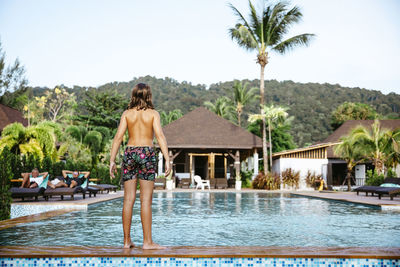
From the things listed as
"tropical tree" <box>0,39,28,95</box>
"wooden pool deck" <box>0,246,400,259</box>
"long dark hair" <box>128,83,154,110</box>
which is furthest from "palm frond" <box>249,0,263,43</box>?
"tropical tree" <box>0,39,28,95</box>

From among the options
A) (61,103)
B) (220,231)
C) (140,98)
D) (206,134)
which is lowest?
(220,231)

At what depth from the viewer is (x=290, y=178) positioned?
22.7 meters

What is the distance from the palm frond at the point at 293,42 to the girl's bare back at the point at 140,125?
72.8 ft

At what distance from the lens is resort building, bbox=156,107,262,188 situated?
79.6ft

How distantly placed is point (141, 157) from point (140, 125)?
366 mm

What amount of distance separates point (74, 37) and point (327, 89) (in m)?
41.0

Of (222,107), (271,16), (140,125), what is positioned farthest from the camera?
(222,107)

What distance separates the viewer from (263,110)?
24469 mm

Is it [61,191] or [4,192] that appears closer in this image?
[4,192]

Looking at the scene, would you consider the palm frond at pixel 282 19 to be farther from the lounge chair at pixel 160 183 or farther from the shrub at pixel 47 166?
the shrub at pixel 47 166

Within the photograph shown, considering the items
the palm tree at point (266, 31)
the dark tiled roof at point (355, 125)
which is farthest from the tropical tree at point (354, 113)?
the palm tree at point (266, 31)

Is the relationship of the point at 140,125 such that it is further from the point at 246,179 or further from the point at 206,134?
the point at 246,179

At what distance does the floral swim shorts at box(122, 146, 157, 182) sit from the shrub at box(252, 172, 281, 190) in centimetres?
1891

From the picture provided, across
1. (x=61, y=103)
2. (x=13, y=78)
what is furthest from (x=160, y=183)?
(x=13, y=78)
